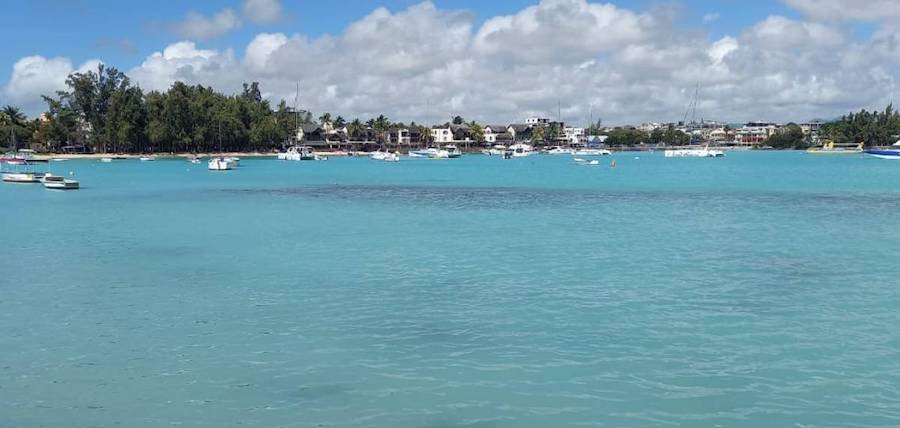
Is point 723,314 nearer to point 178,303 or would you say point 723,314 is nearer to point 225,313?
point 225,313

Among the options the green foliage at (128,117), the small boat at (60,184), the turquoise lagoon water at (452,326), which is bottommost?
the turquoise lagoon water at (452,326)

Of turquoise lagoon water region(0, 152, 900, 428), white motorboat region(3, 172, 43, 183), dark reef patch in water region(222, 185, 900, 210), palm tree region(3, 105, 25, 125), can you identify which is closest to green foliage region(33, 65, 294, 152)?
palm tree region(3, 105, 25, 125)

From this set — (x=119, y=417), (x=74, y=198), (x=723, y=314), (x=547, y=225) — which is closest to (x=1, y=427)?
(x=119, y=417)

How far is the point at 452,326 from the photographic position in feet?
56.1

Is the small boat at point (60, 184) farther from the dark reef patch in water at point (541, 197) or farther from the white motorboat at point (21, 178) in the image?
the dark reef patch in water at point (541, 197)

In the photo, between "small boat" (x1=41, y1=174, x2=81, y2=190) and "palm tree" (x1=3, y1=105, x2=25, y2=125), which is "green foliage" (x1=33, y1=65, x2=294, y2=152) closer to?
"palm tree" (x1=3, y1=105, x2=25, y2=125)

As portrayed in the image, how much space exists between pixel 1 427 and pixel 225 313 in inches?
290

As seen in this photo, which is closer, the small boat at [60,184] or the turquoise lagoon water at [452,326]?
the turquoise lagoon water at [452,326]

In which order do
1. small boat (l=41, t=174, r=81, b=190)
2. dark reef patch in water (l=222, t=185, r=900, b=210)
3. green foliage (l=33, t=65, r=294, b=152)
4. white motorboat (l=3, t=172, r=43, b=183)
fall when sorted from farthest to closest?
green foliage (l=33, t=65, r=294, b=152), white motorboat (l=3, t=172, r=43, b=183), small boat (l=41, t=174, r=81, b=190), dark reef patch in water (l=222, t=185, r=900, b=210)

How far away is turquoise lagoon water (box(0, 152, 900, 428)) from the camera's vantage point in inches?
481

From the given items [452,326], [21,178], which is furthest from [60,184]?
[452,326]

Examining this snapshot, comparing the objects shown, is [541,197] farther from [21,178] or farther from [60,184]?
[21,178]

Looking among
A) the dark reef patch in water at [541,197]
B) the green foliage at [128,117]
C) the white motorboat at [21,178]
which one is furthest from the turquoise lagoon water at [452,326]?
the green foliage at [128,117]

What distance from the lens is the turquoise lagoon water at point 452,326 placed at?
40.1ft
